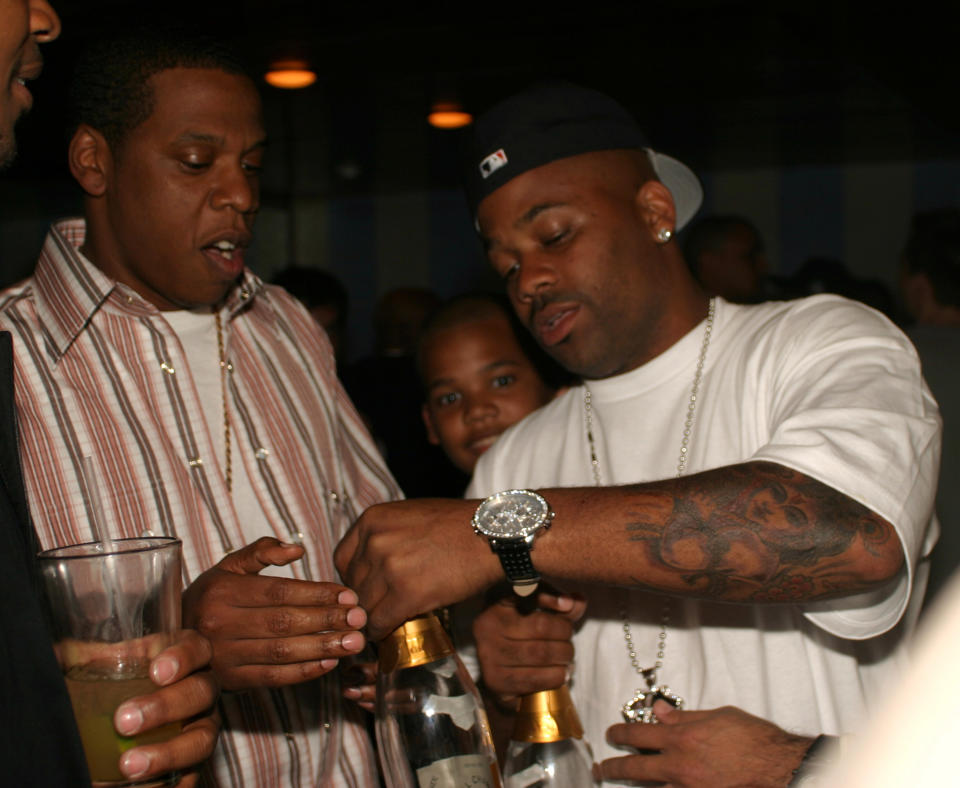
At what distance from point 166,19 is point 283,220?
10.4 meters

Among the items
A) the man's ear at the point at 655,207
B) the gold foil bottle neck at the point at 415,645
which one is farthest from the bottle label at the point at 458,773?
the man's ear at the point at 655,207

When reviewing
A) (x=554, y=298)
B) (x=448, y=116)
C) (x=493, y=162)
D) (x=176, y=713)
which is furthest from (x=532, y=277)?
(x=448, y=116)

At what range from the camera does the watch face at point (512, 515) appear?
1370mm

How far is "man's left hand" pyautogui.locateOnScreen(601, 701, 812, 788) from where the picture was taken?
141 centimetres

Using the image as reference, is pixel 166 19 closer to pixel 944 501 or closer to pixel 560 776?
pixel 560 776

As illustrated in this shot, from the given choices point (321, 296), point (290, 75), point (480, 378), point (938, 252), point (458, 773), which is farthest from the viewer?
point (290, 75)

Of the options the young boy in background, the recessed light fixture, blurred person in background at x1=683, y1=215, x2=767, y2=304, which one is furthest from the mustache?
the recessed light fixture

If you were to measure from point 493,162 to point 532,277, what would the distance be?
27 centimetres

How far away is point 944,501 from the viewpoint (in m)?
3.29

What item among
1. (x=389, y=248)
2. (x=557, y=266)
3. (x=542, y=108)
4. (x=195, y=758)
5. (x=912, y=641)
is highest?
(x=389, y=248)

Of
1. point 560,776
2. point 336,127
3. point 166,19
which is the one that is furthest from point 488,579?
point 336,127

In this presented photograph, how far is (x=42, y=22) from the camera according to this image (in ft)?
4.42

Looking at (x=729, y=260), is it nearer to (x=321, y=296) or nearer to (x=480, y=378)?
(x=321, y=296)

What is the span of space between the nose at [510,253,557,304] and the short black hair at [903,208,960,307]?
2660 mm
